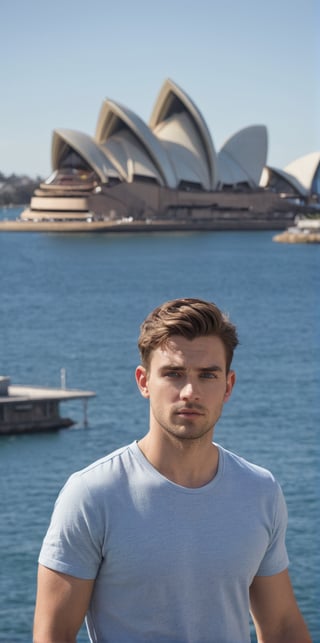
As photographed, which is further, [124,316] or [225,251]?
[225,251]

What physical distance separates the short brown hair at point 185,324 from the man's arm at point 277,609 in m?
0.23

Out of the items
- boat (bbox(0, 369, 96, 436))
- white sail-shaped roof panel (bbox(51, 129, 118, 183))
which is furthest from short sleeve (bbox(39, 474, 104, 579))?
white sail-shaped roof panel (bbox(51, 129, 118, 183))

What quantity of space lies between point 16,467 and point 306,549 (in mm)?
4504

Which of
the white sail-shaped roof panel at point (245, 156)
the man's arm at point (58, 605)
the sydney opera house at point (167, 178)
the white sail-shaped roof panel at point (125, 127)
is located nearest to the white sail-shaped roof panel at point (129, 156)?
the sydney opera house at point (167, 178)

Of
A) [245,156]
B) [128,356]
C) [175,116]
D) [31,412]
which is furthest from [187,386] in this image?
[245,156]

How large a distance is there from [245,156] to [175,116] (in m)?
6.63

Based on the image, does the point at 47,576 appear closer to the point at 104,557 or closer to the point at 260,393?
the point at 104,557

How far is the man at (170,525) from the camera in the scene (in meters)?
1.12

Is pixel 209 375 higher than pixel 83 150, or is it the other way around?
pixel 83 150

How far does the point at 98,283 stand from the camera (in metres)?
39.3

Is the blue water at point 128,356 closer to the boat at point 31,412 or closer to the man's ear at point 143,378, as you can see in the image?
the boat at point 31,412

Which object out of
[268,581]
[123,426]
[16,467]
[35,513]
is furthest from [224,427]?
[268,581]

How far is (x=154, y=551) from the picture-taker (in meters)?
1.12

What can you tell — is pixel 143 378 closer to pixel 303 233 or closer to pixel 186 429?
pixel 186 429
